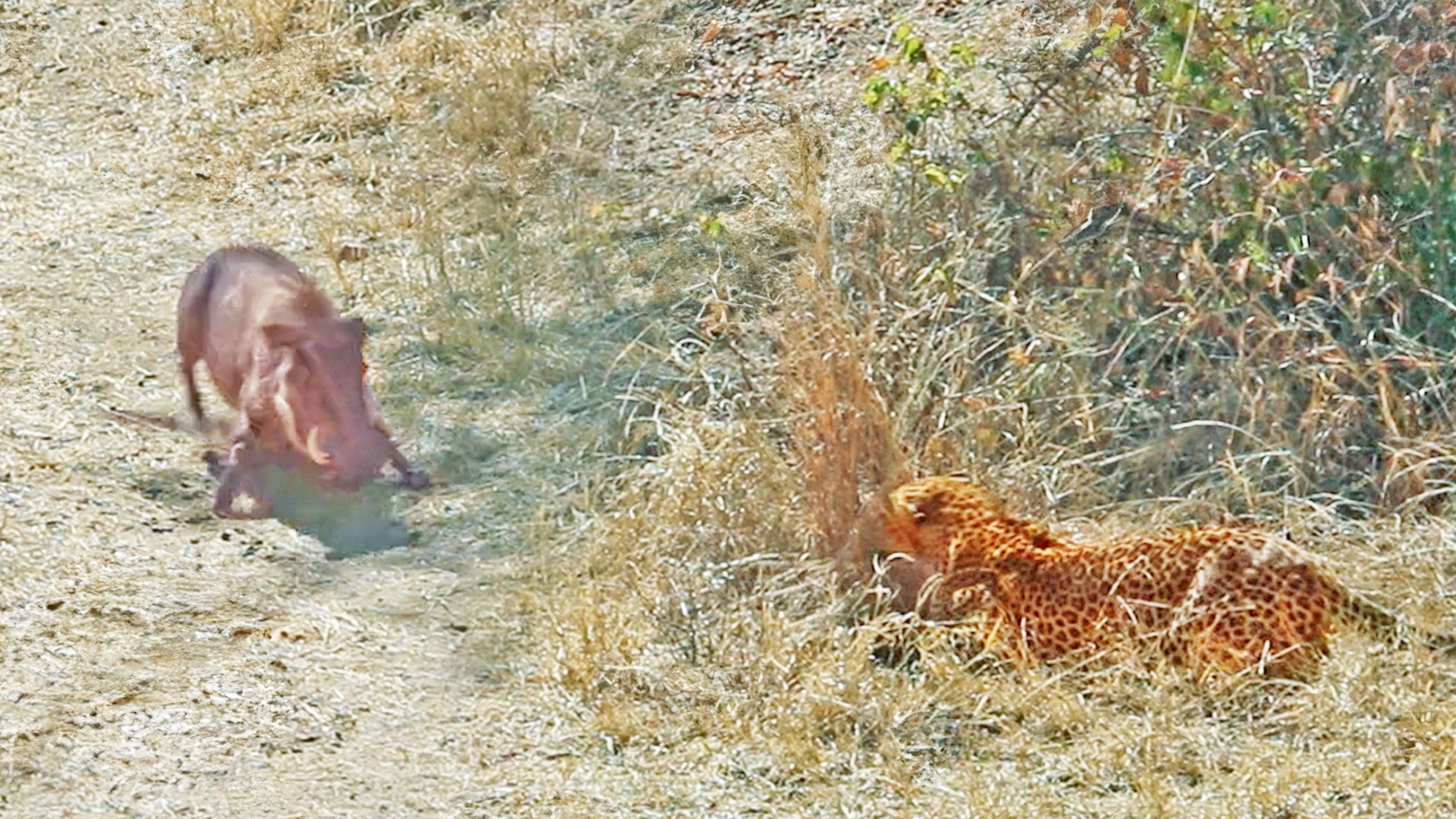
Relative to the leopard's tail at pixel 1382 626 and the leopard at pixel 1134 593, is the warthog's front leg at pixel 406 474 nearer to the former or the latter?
the leopard at pixel 1134 593

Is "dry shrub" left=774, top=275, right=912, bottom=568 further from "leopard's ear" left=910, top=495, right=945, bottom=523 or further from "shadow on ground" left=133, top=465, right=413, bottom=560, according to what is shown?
"shadow on ground" left=133, top=465, right=413, bottom=560

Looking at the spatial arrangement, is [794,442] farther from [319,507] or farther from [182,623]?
[182,623]

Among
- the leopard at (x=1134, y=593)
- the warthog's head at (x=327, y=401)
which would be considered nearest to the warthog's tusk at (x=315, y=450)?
the warthog's head at (x=327, y=401)

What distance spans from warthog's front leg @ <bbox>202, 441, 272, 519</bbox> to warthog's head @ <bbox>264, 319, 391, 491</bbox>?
0.36 feet

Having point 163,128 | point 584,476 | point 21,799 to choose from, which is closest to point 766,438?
point 584,476

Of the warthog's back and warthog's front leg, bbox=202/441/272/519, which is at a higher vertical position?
the warthog's back

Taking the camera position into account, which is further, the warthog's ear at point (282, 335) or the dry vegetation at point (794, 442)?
the warthog's ear at point (282, 335)

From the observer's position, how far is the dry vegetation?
418 cm

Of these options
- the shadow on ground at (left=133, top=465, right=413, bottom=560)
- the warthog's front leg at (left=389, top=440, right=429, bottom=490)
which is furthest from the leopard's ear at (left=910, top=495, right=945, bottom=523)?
the warthog's front leg at (left=389, top=440, right=429, bottom=490)

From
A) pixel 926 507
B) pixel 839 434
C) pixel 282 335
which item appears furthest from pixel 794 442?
pixel 282 335

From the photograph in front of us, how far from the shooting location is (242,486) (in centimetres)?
557

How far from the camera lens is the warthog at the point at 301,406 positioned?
5527 millimetres

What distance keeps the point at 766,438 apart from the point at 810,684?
39.7 inches

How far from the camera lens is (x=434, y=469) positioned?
580cm
